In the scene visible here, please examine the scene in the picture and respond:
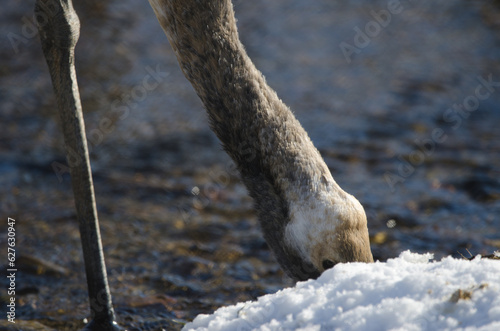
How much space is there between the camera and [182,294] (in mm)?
4938

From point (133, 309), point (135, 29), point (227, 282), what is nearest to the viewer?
point (133, 309)

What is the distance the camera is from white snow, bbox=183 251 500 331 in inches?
106

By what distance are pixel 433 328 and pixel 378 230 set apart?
320 cm

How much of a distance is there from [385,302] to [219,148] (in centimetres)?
447

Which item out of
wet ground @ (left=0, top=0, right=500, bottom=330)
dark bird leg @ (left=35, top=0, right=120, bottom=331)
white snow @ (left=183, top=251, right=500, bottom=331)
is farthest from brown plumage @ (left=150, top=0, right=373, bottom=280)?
white snow @ (left=183, top=251, right=500, bottom=331)

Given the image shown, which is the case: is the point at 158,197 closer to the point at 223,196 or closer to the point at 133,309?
the point at 223,196

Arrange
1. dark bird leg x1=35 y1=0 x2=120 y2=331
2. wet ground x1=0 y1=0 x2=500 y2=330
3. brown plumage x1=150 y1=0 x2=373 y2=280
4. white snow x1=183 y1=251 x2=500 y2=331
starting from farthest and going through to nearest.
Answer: wet ground x1=0 y1=0 x2=500 y2=330
dark bird leg x1=35 y1=0 x2=120 y2=331
brown plumage x1=150 y1=0 x2=373 y2=280
white snow x1=183 y1=251 x2=500 y2=331

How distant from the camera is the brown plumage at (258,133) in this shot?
13.0 feet

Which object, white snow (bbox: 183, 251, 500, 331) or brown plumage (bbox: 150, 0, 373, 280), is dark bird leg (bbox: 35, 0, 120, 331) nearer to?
brown plumage (bbox: 150, 0, 373, 280)

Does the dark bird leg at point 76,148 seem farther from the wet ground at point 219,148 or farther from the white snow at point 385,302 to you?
the white snow at point 385,302

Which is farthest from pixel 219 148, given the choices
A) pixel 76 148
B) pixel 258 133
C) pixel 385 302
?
pixel 385 302

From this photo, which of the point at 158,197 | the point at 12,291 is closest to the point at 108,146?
the point at 158,197

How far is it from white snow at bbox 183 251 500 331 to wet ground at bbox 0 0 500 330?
141 cm

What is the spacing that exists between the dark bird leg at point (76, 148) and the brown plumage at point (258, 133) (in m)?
0.68
